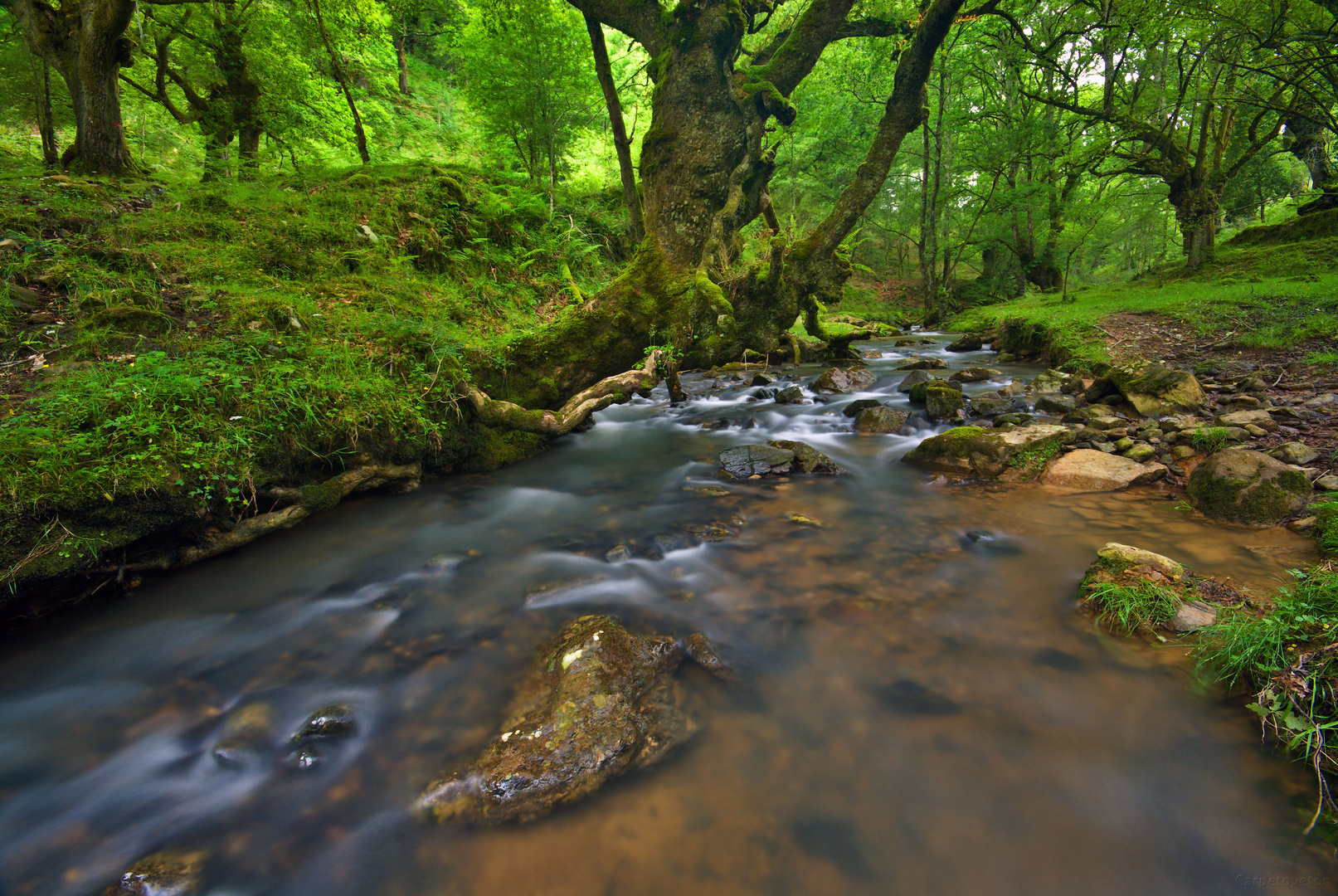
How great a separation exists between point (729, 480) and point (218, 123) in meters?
12.4

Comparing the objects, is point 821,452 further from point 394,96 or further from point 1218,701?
point 394,96

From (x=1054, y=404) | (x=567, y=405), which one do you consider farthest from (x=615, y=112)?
(x=1054, y=404)

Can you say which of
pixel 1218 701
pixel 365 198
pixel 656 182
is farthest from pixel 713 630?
pixel 365 198

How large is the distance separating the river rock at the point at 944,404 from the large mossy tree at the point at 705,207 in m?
2.28

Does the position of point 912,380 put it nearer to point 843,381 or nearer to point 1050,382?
point 843,381

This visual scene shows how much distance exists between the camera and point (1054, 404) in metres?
6.88

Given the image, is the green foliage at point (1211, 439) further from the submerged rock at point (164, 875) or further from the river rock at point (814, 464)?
the submerged rock at point (164, 875)

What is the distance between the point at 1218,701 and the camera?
88.7 inches

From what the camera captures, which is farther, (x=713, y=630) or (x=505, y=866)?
(x=713, y=630)

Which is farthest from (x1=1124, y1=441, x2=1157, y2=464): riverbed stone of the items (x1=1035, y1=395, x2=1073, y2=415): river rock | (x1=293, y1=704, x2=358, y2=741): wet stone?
(x1=293, y1=704, x2=358, y2=741): wet stone

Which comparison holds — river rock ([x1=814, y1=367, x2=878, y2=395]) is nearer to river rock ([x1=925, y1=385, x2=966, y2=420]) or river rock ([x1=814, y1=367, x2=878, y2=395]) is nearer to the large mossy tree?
river rock ([x1=925, y1=385, x2=966, y2=420])

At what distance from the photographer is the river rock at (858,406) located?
7.93 meters

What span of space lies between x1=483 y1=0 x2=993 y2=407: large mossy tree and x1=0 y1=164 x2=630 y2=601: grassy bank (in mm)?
1174

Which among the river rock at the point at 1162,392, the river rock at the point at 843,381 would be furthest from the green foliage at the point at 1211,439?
the river rock at the point at 843,381
